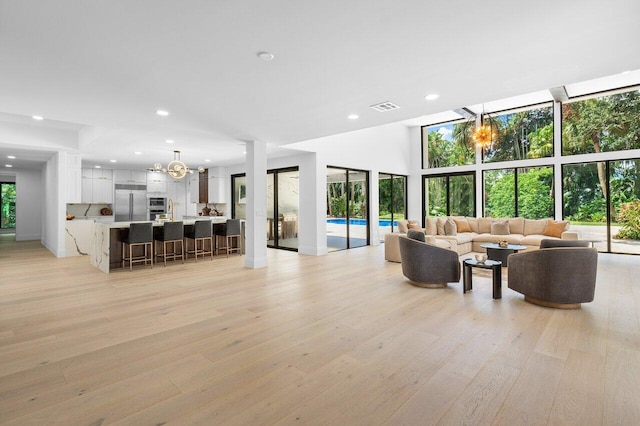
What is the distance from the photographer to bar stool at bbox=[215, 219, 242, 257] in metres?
7.77

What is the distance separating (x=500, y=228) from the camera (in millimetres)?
7914

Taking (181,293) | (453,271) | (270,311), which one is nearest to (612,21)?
(453,271)

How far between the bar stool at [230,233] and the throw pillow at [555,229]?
24.3 feet

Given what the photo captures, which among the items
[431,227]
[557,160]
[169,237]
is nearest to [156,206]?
[169,237]

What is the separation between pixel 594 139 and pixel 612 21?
7.28 metres

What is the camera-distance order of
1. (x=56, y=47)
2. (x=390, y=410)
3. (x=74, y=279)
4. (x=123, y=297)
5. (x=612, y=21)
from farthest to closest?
(x=74, y=279)
(x=123, y=297)
(x=56, y=47)
(x=612, y=21)
(x=390, y=410)

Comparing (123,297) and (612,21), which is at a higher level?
(612,21)

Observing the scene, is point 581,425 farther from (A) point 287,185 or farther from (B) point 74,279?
(A) point 287,185

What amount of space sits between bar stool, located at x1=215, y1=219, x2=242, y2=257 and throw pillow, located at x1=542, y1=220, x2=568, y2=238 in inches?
291

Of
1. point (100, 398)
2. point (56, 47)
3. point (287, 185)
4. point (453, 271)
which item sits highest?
point (56, 47)

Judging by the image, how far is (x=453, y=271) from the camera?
15.2ft

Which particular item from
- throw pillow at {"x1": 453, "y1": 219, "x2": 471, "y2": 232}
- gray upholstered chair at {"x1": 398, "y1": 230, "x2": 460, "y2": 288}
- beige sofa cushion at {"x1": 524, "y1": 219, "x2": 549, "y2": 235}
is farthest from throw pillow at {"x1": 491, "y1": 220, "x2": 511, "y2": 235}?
gray upholstered chair at {"x1": 398, "y1": 230, "x2": 460, "y2": 288}

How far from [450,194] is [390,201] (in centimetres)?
201

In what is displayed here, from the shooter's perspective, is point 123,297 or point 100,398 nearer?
point 100,398
